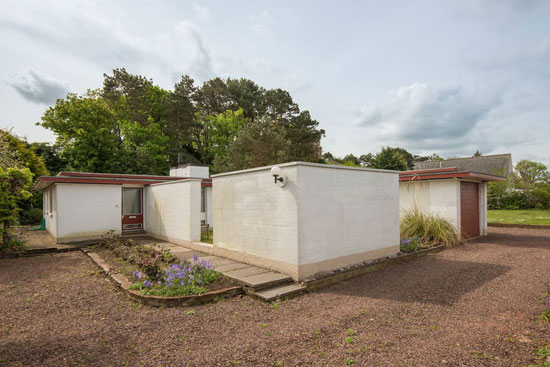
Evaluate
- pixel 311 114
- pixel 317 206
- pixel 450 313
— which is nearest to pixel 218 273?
pixel 317 206

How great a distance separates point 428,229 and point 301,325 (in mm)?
7764

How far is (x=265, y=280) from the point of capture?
5.21 m

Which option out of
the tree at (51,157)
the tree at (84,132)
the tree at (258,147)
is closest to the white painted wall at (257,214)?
the tree at (258,147)

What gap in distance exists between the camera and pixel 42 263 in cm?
774

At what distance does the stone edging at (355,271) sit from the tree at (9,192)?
9431 millimetres

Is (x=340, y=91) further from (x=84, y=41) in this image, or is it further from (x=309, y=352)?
(x=309, y=352)

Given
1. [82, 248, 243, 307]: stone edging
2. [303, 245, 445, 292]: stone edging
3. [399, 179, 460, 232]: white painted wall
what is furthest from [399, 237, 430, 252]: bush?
[82, 248, 243, 307]: stone edging

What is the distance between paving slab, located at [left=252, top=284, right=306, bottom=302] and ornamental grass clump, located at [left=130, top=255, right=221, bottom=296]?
3.46ft

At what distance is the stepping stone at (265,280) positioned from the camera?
5000mm

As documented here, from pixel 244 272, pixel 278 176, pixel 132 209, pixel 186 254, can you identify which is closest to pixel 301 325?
pixel 244 272

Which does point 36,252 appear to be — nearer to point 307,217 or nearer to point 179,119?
point 307,217

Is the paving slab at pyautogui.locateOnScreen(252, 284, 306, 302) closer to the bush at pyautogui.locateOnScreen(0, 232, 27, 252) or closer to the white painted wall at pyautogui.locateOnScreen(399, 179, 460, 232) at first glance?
the white painted wall at pyautogui.locateOnScreen(399, 179, 460, 232)

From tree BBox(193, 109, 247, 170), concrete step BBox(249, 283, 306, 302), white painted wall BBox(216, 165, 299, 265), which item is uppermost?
tree BBox(193, 109, 247, 170)

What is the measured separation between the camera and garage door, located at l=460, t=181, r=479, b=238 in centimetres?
1070
